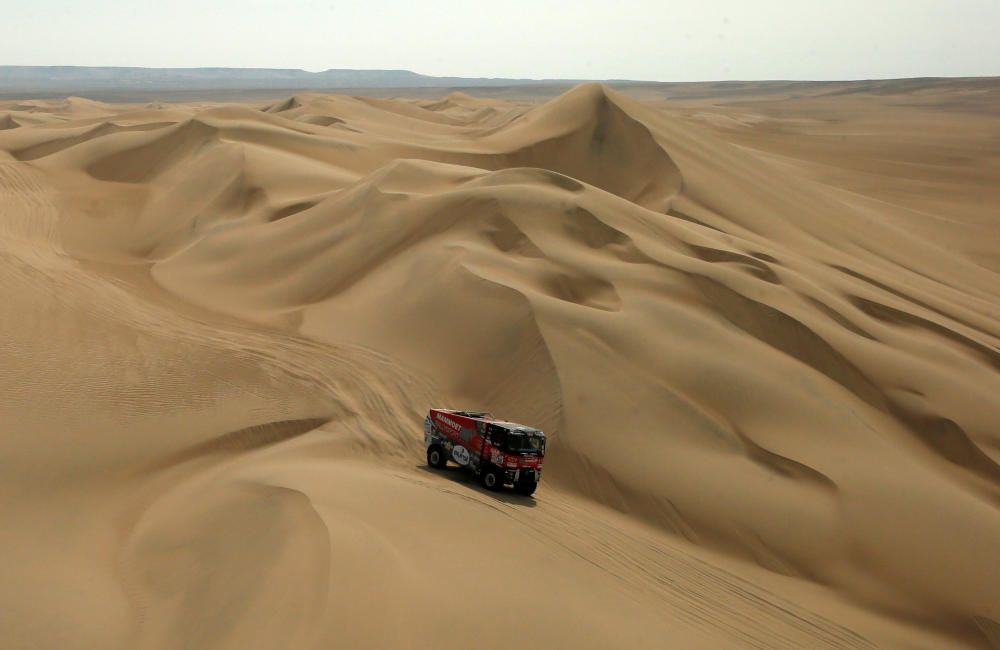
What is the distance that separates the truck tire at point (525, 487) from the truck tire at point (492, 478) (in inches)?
7.7

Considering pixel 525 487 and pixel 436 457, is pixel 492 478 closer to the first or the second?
pixel 525 487

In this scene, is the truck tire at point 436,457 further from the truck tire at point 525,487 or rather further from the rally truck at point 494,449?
the truck tire at point 525,487

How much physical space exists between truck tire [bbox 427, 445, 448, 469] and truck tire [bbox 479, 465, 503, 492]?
688 millimetres

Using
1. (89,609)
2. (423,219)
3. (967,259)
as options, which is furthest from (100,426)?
(967,259)

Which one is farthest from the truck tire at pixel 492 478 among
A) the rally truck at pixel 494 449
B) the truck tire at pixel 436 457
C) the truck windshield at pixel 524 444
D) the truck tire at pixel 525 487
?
the truck tire at pixel 436 457

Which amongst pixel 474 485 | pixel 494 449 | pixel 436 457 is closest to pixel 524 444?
pixel 494 449

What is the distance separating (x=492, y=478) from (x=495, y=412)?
228 centimetres

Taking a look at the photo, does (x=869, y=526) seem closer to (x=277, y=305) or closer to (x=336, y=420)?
(x=336, y=420)

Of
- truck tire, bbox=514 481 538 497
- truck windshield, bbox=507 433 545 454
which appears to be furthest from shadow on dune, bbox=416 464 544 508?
truck windshield, bbox=507 433 545 454

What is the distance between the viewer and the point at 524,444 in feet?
33.0

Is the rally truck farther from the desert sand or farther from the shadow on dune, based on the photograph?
the desert sand

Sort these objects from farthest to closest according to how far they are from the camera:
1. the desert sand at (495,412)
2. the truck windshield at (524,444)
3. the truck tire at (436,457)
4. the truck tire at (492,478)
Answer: the truck tire at (436,457)
the truck tire at (492,478)
the truck windshield at (524,444)
the desert sand at (495,412)

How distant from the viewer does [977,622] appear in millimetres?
9250

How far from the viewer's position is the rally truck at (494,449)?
1003cm
